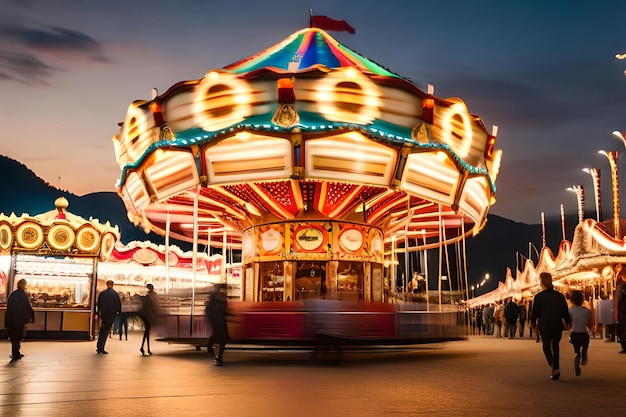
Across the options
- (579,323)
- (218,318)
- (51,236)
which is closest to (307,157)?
(218,318)

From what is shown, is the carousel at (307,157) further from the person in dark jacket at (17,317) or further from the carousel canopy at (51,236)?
the person in dark jacket at (17,317)

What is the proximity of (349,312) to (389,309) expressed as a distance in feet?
4.61

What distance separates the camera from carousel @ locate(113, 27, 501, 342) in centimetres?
1443

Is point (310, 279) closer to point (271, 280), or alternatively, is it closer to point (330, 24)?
point (271, 280)

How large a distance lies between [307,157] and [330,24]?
8.33 m

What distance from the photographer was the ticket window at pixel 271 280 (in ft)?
61.7

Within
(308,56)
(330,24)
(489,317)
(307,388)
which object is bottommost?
(307,388)

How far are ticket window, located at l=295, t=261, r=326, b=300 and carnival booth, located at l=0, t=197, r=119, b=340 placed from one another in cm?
711

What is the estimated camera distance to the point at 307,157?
588 inches

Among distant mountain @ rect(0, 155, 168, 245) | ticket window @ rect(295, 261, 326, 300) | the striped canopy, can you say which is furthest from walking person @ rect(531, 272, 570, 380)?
distant mountain @ rect(0, 155, 168, 245)

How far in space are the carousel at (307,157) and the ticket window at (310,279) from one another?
1.2 inches

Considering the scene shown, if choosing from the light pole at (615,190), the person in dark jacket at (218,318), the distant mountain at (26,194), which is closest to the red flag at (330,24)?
the person in dark jacket at (218,318)

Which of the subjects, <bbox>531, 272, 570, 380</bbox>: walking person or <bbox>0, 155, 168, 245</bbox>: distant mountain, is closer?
<bbox>531, 272, 570, 380</bbox>: walking person

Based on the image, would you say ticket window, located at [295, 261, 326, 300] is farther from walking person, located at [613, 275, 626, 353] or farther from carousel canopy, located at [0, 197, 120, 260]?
walking person, located at [613, 275, 626, 353]
